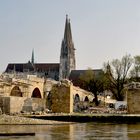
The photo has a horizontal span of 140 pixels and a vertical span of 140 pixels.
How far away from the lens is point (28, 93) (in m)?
68.6

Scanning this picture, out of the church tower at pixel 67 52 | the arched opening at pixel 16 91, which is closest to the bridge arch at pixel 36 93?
the arched opening at pixel 16 91

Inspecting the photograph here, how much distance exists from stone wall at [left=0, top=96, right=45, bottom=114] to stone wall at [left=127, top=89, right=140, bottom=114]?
14462mm

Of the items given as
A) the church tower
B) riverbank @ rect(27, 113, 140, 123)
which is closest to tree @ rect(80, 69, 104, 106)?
riverbank @ rect(27, 113, 140, 123)

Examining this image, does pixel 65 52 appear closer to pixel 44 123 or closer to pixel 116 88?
pixel 116 88

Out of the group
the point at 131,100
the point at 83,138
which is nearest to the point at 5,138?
the point at 83,138

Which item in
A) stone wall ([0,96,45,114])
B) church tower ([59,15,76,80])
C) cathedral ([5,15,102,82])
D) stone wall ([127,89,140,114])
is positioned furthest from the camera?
church tower ([59,15,76,80])

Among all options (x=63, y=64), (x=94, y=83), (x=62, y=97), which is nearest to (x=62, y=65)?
(x=63, y=64)

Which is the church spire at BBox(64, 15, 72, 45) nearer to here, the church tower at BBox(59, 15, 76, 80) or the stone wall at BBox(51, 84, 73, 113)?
the church tower at BBox(59, 15, 76, 80)

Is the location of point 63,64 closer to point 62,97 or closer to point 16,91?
point 16,91

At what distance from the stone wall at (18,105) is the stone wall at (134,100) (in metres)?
14.5

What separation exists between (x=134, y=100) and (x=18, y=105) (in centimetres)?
1626

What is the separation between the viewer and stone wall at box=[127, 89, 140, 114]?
41375 mm

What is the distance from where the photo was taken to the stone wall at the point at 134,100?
4138 centimetres

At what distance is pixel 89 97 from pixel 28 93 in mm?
42538
